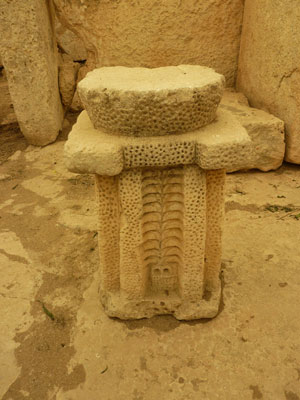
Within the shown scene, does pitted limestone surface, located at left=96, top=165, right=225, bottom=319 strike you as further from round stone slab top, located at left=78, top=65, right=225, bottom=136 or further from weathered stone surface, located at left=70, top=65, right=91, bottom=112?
weathered stone surface, located at left=70, top=65, right=91, bottom=112

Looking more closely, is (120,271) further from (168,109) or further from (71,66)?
(71,66)

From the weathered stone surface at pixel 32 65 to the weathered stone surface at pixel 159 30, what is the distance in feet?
1.43

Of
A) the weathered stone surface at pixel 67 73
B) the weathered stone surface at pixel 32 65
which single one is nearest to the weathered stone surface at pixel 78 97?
the weathered stone surface at pixel 67 73

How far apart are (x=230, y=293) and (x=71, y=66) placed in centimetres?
314

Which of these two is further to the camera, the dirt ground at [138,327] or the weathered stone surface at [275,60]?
the weathered stone surface at [275,60]

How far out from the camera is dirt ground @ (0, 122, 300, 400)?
181 cm

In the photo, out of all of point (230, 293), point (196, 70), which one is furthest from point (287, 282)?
point (196, 70)

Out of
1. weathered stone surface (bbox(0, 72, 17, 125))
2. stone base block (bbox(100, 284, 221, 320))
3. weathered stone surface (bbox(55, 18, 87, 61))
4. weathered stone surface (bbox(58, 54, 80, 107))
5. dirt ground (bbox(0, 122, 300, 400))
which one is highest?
weathered stone surface (bbox(55, 18, 87, 61))

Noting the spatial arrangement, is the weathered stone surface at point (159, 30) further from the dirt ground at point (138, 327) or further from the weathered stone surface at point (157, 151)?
the weathered stone surface at point (157, 151)

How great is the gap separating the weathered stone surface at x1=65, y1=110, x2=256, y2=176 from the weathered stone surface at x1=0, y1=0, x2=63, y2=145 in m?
2.31

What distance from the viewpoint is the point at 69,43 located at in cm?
421

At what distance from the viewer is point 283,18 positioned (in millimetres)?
3160

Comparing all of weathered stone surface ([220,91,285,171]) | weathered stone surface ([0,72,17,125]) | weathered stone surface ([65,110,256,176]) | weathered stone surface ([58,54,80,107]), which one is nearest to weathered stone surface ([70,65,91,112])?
weathered stone surface ([58,54,80,107])

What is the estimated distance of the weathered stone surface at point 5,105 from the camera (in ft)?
14.8
